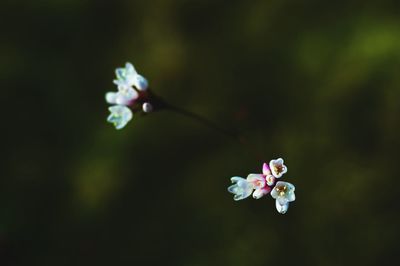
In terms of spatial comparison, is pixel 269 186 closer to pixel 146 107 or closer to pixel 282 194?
pixel 282 194

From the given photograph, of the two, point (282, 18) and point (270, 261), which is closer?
point (270, 261)

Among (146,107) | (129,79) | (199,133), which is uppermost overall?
(199,133)

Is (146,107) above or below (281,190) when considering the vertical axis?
above

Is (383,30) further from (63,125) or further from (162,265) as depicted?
(63,125)

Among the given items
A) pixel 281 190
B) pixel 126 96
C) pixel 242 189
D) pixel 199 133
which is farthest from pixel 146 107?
Result: pixel 199 133

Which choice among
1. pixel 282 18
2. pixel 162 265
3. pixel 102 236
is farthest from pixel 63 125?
pixel 282 18

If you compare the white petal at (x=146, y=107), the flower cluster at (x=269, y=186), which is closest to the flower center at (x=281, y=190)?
the flower cluster at (x=269, y=186)

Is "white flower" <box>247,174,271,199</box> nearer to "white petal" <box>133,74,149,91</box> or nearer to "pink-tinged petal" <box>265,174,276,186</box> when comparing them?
"pink-tinged petal" <box>265,174,276,186</box>
